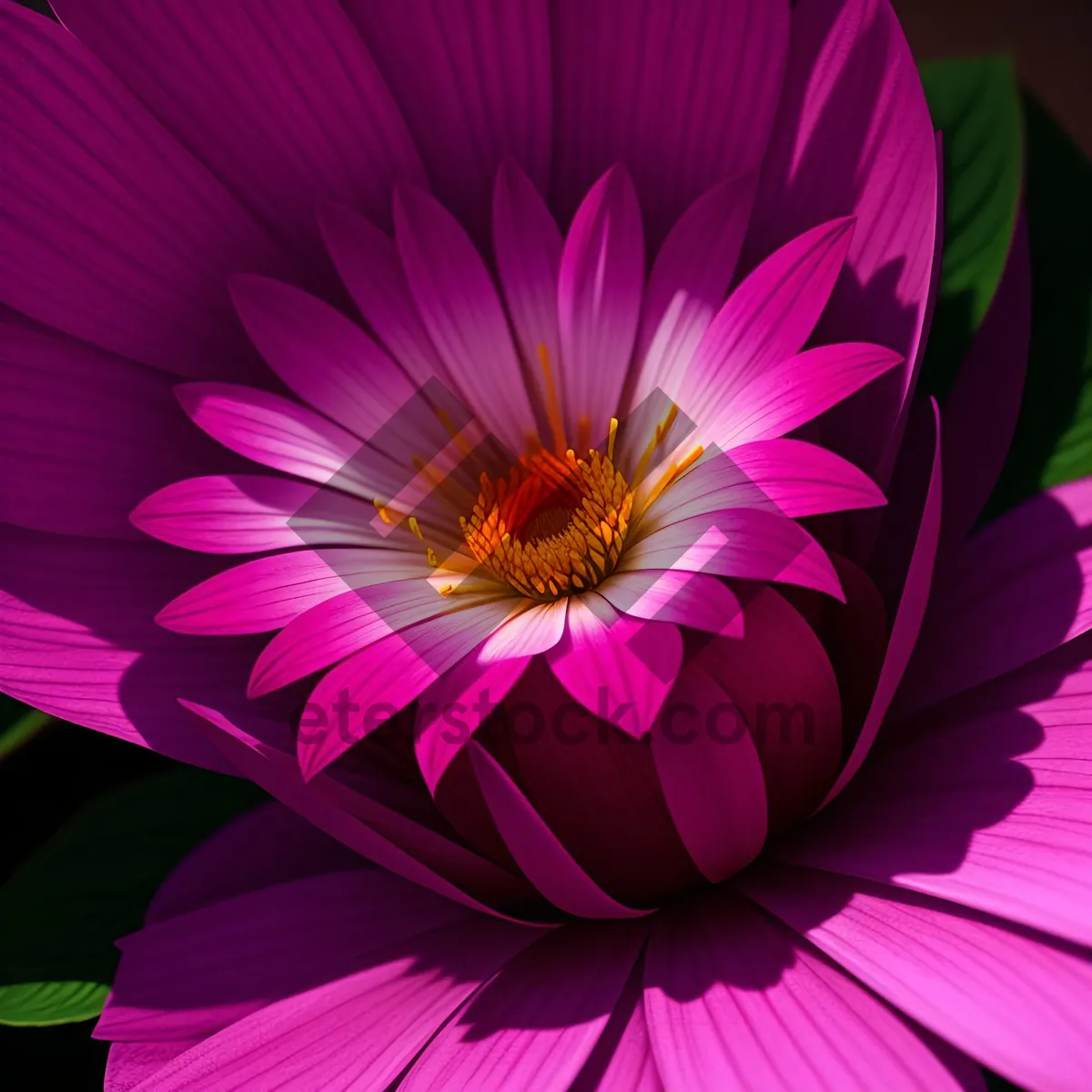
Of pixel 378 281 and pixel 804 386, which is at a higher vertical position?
pixel 378 281

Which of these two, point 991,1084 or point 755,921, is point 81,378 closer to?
point 755,921

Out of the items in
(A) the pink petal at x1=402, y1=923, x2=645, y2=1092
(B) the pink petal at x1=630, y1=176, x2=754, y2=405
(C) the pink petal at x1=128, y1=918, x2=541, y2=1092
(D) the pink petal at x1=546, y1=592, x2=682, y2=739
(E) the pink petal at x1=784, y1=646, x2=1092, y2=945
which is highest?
(B) the pink petal at x1=630, y1=176, x2=754, y2=405

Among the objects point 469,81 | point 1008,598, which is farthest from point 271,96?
point 1008,598

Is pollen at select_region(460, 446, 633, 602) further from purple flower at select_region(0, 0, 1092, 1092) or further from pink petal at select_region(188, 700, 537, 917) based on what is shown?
pink petal at select_region(188, 700, 537, 917)

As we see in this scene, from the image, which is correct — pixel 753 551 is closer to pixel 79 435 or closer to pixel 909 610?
pixel 909 610

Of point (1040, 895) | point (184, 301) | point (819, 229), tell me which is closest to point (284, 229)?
point (184, 301)

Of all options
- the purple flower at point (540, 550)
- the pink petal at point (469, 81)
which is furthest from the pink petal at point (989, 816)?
the pink petal at point (469, 81)

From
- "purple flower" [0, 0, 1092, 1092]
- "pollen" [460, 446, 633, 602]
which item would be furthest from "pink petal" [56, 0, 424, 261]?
"pollen" [460, 446, 633, 602]
